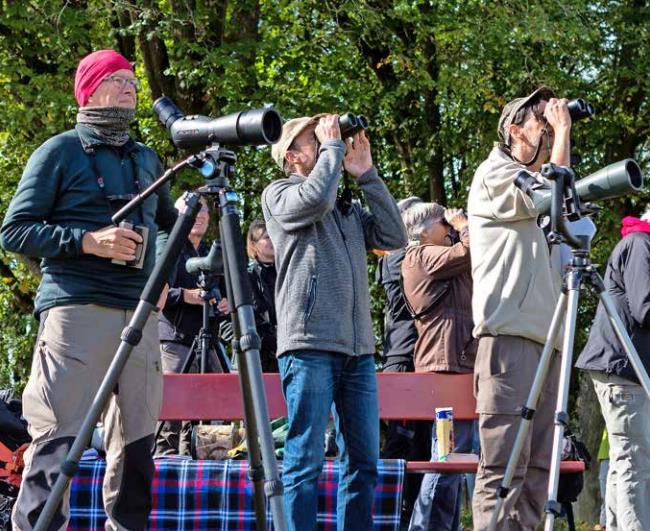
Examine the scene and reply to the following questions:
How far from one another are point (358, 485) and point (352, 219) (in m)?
1.12

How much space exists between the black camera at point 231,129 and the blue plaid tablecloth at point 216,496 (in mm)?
2202

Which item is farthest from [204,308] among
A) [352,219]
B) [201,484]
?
[352,219]

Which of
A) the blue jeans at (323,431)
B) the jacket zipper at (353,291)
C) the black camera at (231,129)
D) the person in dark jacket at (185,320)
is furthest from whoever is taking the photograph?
the person in dark jacket at (185,320)

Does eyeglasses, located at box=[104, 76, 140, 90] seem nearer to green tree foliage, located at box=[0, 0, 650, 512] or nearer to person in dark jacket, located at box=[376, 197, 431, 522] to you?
person in dark jacket, located at box=[376, 197, 431, 522]

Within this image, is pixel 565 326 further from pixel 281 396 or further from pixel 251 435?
pixel 281 396

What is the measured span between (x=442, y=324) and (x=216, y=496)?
1741 millimetres

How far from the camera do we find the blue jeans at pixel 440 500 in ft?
20.8

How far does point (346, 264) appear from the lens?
4.68 metres

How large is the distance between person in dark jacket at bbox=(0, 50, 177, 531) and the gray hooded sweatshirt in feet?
1.95

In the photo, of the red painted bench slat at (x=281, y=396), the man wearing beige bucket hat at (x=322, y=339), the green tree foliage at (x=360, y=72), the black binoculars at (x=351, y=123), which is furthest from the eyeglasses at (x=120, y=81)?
the green tree foliage at (x=360, y=72)

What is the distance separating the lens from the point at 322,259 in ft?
15.2

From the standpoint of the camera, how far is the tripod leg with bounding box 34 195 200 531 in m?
3.55

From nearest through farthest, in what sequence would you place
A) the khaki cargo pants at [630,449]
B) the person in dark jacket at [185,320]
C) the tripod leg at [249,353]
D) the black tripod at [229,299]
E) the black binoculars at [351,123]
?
the tripod leg at [249,353]
the black tripod at [229,299]
the black binoculars at [351,123]
the khaki cargo pants at [630,449]
the person in dark jacket at [185,320]

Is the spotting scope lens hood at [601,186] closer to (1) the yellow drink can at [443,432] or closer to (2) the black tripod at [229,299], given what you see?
(2) the black tripod at [229,299]
